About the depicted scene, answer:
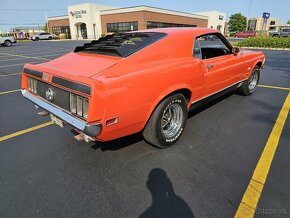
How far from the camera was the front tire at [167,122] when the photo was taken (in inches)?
113

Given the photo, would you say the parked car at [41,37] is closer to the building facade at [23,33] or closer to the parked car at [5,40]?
the building facade at [23,33]

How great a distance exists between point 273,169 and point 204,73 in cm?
164

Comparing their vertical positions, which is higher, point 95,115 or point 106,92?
point 106,92

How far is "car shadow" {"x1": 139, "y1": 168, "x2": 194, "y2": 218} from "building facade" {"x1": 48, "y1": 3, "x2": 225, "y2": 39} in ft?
131

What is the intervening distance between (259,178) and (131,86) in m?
1.81

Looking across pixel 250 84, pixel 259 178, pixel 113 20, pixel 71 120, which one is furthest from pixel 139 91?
pixel 113 20

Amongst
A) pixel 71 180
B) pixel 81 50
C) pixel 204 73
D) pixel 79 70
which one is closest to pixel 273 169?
pixel 204 73

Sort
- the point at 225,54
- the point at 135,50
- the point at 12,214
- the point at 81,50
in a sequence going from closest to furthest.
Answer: the point at 12,214
the point at 135,50
the point at 81,50
the point at 225,54

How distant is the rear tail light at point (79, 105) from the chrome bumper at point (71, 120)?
0.07 metres

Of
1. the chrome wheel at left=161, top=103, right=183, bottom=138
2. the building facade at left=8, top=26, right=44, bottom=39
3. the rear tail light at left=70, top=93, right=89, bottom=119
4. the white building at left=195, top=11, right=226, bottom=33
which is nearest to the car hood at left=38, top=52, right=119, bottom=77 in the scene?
the rear tail light at left=70, top=93, right=89, bottom=119

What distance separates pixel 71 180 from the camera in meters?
2.58

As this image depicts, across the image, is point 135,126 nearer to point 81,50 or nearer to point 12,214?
point 12,214

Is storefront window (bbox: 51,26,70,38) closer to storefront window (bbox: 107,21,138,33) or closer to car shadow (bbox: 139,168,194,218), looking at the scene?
storefront window (bbox: 107,21,138,33)

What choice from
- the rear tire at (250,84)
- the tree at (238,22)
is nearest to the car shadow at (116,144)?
the rear tire at (250,84)
